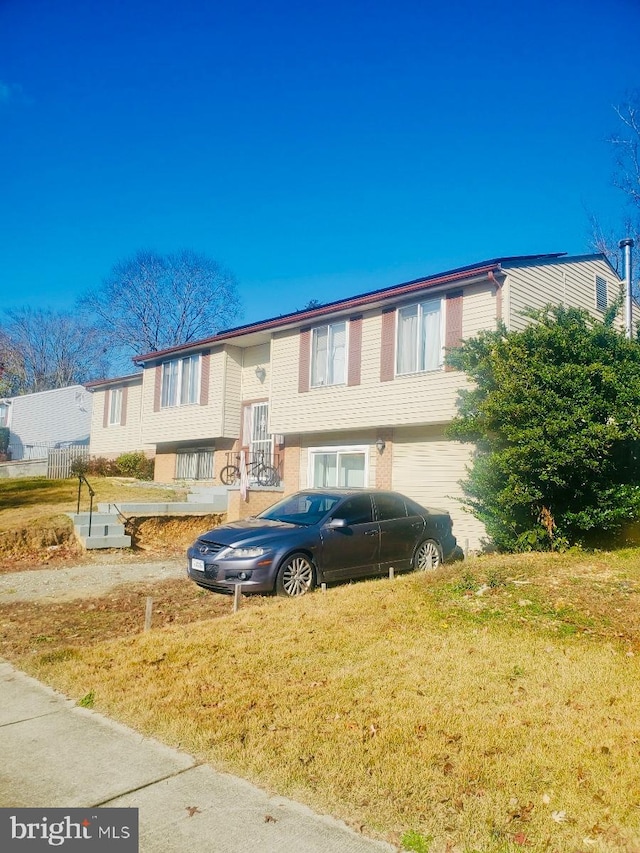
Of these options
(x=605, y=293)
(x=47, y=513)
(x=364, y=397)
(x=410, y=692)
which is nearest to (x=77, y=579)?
(x=47, y=513)

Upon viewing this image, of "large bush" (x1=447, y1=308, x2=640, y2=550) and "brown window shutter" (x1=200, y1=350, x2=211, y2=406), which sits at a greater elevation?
"brown window shutter" (x1=200, y1=350, x2=211, y2=406)

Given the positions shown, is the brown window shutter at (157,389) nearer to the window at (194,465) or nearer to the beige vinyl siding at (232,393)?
the window at (194,465)

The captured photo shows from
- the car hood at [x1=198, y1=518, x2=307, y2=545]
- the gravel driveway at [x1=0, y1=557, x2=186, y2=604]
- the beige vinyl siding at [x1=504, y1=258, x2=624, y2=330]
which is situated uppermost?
the beige vinyl siding at [x1=504, y1=258, x2=624, y2=330]

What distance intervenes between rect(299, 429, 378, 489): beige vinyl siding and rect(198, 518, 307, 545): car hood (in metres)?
7.04

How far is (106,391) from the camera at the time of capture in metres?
30.0

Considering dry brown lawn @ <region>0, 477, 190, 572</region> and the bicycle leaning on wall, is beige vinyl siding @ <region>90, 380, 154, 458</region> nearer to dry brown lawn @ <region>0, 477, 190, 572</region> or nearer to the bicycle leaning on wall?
dry brown lawn @ <region>0, 477, 190, 572</region>

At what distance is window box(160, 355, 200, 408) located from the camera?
23367 mm

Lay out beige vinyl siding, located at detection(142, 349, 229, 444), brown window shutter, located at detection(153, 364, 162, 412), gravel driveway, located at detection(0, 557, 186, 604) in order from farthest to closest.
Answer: brown window shutter, located at detection(153, 364, 162, 412) → beige vinyl siding, located at detection(142, 349, 229, 444) → gravel driveway, located at detection(0, 557, 186, 604)

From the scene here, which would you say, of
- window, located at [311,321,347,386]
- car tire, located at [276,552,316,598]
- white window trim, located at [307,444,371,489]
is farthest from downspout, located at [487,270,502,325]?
car tire, located at [276,552,316,598]

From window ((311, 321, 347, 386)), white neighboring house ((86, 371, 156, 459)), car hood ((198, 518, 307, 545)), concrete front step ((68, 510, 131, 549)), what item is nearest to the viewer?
car hood ((198, 518, 307, 545))

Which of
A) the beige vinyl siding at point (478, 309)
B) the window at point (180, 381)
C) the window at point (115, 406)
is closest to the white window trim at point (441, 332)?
the beige vinyl siding at point (478, 309)

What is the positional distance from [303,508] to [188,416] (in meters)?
12.7

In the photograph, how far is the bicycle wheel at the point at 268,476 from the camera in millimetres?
20531

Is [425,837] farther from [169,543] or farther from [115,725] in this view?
[169,543]
